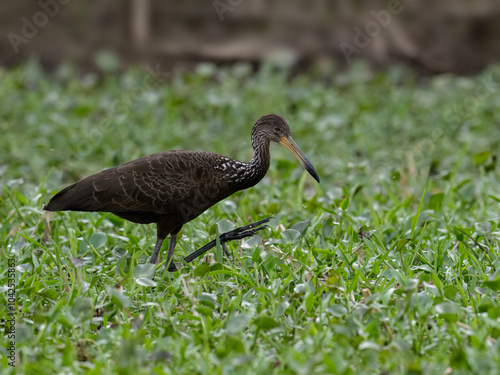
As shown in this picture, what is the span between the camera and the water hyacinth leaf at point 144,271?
154 inches

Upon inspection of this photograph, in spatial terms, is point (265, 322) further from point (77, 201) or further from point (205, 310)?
point (77, 201)

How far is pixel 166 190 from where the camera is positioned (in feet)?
14.7

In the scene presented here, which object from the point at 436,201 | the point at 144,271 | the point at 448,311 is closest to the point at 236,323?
the point at 144,271

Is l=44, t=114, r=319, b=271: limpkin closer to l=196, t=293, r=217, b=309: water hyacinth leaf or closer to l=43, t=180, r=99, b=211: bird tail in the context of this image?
l=43, t=180, r=99, b=211: bird tail

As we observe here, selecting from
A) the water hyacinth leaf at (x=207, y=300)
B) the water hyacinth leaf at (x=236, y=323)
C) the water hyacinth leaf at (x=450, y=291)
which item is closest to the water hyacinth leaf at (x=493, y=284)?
the water hyacinth leaf at (x=450, y=291)

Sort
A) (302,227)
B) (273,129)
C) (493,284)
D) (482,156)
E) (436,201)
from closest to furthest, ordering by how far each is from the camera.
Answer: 1. (493,284)
2. (302,227)
3. (273,129)
4. (436,201)
5. (482,156)

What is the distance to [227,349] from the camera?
3207 millimetres

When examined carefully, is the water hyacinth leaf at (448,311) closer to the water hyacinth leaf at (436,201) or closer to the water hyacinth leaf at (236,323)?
the water hyacinth leaf at (236,323)

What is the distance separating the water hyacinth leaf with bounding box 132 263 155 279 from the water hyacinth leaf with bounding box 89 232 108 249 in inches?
25.8

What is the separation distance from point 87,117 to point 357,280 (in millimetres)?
5614

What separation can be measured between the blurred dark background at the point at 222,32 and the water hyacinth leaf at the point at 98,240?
6604mm

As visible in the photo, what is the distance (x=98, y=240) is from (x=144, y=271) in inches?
27.9

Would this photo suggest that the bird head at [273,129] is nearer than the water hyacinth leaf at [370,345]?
No

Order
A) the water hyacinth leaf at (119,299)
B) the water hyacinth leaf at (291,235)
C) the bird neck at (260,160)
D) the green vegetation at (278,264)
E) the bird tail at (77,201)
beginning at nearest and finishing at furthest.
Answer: the green vegetation at (278,264)
the water hyacinth leaf at (119,299)
the water hyacinth leaf at (291,235)
the bird tail at (77,201)
the bird neck at (260,160)
